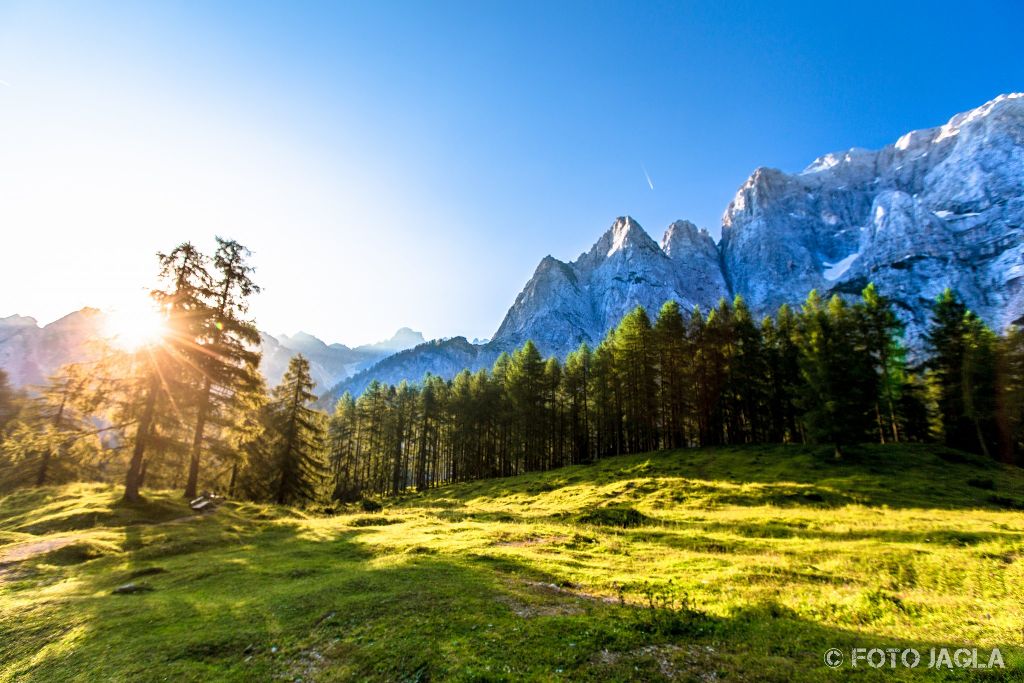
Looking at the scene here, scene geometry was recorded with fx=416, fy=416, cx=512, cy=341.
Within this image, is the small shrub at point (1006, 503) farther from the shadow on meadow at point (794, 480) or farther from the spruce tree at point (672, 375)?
the spruce tree at point (672, 375)

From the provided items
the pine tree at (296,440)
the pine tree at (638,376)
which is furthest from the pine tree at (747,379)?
the pine tree at (296,440)

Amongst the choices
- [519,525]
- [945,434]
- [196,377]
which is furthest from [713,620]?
[945,434]

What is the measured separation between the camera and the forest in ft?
89.5

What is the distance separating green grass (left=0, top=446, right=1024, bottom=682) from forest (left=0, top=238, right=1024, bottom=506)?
6.07m

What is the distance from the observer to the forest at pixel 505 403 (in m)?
27.3

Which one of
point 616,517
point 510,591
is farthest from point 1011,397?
point 510,591

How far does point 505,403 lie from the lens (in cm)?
7531

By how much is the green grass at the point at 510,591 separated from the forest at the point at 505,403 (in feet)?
19.9

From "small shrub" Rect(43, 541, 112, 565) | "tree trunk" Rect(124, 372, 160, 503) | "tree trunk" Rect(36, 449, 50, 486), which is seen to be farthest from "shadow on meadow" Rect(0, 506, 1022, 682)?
"tree trunk" Rect(36, 449, 50, 486)

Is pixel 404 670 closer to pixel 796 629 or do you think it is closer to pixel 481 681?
pixel 481 681

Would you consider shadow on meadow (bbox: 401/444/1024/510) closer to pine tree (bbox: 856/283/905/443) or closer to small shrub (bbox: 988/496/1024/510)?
small shrub (bbox: 988/496/1024/510)

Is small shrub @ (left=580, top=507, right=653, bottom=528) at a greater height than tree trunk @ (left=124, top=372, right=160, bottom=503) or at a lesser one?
lesser

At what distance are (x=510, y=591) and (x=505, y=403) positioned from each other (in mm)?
62440

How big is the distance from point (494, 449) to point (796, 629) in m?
71.5
